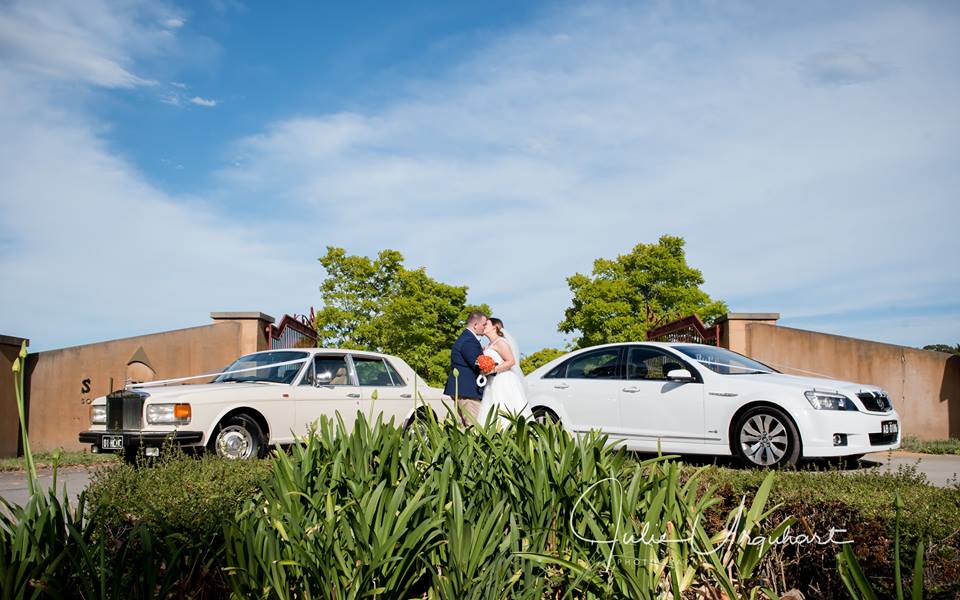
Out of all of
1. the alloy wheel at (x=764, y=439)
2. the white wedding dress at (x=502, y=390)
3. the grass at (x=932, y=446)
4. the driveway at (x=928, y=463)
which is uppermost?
the white wedding dress at (x=502, y=390)

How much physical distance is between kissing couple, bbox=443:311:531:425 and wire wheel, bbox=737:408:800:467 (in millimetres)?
2633

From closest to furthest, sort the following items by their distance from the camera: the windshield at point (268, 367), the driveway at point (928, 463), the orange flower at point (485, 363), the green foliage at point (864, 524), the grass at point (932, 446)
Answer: the green foliage at point (864, 524) → the orange flower at point (485, 363) → the driveway at point (928, 463) → the windshield at point (268, 367) → the grass at point (932, 446)

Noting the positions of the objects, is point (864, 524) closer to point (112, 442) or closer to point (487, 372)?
point (487, 372)

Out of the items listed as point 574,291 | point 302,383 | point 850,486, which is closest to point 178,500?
point 850,486

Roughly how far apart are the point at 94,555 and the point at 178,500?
87 cm

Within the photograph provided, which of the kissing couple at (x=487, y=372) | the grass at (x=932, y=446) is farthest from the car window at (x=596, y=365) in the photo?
the grass at (x=932, y=446)

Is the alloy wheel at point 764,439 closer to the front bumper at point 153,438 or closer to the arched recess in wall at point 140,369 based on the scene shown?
the front bumper at point 153,438

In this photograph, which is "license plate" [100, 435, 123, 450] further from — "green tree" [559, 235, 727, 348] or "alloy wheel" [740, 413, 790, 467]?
"green tree" [559, 235, 727, 348]

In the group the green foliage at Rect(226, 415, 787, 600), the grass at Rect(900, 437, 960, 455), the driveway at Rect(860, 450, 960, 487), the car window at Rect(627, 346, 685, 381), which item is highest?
the car window at Rect(627, 346, 685, 381)

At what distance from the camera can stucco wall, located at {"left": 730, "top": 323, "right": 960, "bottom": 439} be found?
17.1 metres

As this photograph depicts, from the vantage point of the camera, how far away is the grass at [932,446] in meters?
13.8

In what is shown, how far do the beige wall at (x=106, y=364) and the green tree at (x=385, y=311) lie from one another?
667 inches

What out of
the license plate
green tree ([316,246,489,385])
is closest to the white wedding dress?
the license plate

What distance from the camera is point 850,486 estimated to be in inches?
169
